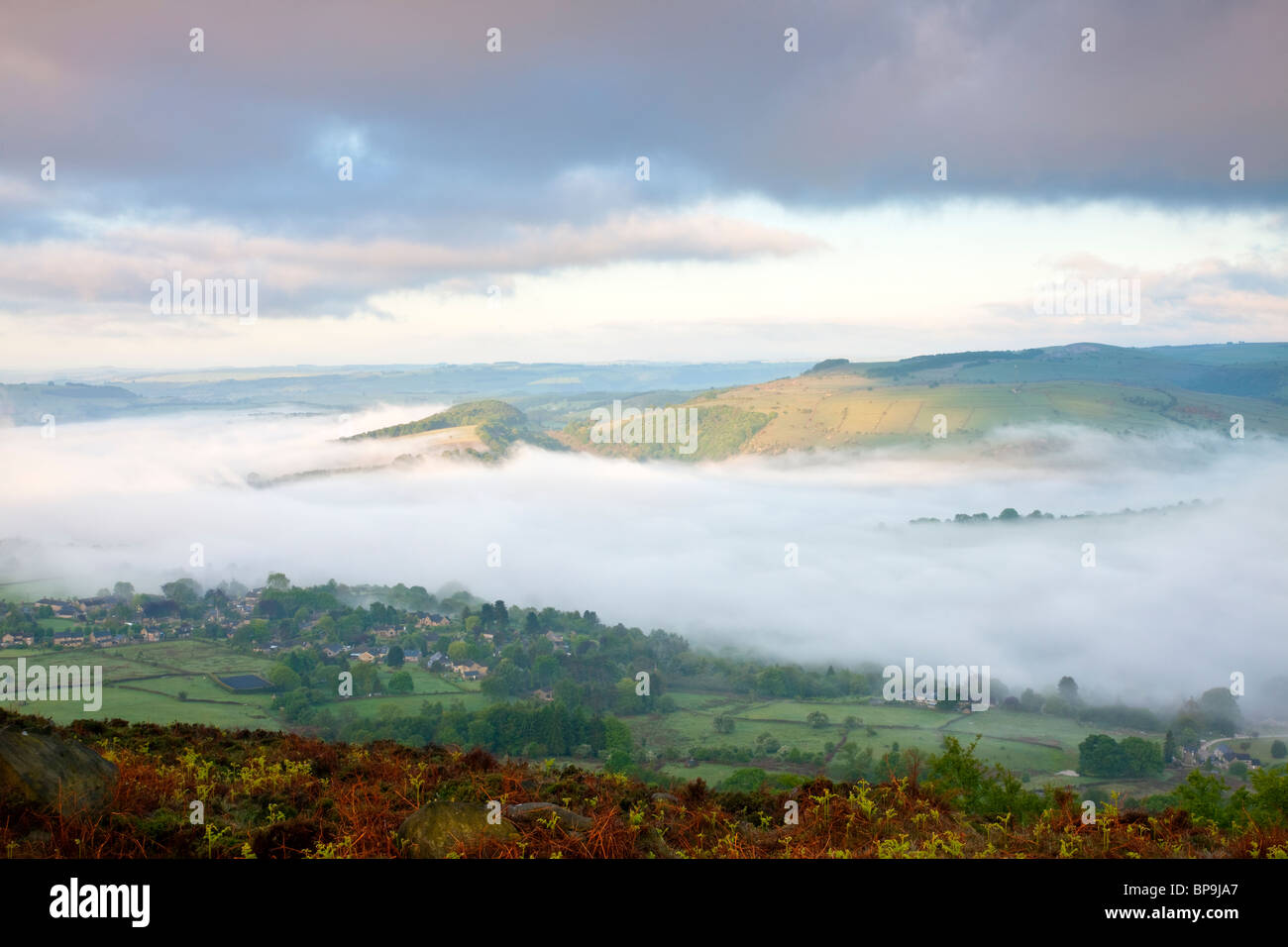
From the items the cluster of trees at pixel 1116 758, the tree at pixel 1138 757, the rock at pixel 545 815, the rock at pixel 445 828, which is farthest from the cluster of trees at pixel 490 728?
the tree at pixel 1138 757

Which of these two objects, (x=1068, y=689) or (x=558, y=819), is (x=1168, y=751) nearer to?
(x=1068, y=689)

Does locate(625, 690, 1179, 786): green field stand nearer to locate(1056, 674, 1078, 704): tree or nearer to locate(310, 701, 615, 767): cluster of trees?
locate(310, 701, 615, 767): cluster of trees

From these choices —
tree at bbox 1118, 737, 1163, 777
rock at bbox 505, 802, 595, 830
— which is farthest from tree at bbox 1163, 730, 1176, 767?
rock at bbox 505, 802, 595, 830

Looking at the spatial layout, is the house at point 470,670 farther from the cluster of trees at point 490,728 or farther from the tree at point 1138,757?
the tree at point 1138,757

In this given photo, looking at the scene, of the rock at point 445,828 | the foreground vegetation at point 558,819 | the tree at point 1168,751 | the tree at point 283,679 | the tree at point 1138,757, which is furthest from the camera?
the tree at point 1168,751

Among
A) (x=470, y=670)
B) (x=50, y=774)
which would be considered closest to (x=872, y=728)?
(x=470, y=670)
